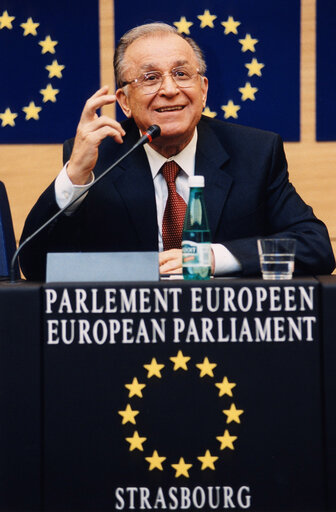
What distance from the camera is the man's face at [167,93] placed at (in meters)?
1.92

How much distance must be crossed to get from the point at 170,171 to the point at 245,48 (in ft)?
2.88

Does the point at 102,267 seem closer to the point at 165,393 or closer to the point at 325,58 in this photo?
the point at 165,393

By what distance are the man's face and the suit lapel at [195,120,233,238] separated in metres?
0.07

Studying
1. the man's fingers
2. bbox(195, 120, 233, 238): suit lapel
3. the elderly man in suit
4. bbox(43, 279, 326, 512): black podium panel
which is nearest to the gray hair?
the elderly man in suit

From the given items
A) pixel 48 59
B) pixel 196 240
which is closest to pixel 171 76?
pixel 196 240

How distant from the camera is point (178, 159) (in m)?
2.01

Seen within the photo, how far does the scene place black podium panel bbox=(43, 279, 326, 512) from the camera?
47.3 inches

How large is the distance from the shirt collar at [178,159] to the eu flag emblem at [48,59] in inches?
30.3

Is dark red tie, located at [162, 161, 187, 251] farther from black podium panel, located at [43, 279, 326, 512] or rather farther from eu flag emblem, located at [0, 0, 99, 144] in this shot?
eu flag emblem, located at [0, 0, 99, 144]

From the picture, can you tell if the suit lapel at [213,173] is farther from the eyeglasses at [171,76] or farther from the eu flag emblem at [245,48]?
the eu flag emblem at [245,48]

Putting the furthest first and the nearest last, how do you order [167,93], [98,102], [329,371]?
[167,93], [98,102], [329,371]

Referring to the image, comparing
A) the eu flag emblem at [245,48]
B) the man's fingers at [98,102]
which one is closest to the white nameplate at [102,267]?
the man's fingers at [98,102]

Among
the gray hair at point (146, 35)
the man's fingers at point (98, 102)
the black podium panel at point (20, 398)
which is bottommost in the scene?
the black podium panel at point (20, 398)

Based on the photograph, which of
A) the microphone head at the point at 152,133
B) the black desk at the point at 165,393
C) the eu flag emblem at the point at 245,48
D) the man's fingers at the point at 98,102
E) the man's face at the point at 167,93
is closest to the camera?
the black desk at the point at 165,393
